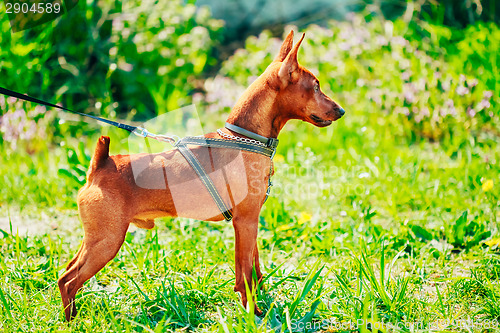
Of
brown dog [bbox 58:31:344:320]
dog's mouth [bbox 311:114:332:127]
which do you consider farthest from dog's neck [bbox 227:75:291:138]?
dog's mouth [bbox 311:114:332:127]

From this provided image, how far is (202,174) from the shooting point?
2.47 metres

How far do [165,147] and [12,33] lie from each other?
8.48 ft

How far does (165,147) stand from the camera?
4.34 meters

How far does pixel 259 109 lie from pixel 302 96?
0.25 meters

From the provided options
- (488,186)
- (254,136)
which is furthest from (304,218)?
(488,186)

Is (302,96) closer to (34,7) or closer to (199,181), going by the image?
(199,181)

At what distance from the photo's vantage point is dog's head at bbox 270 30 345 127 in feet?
8.04

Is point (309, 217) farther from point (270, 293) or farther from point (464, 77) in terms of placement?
point (464, 77)

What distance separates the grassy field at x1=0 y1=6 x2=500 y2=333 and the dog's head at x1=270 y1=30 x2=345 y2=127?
2.76 feet

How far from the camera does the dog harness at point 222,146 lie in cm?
248

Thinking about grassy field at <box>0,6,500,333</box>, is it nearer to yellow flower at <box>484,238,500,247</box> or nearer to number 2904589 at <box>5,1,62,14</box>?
yellow flower at <box>484,238,500,247</box>

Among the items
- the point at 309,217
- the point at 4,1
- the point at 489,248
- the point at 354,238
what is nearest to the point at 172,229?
the point at 309,217

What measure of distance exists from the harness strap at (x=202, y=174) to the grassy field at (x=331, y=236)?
52 centimetres

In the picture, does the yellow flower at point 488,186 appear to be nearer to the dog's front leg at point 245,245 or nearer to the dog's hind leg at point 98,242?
the dog's front leg at point 245,245
